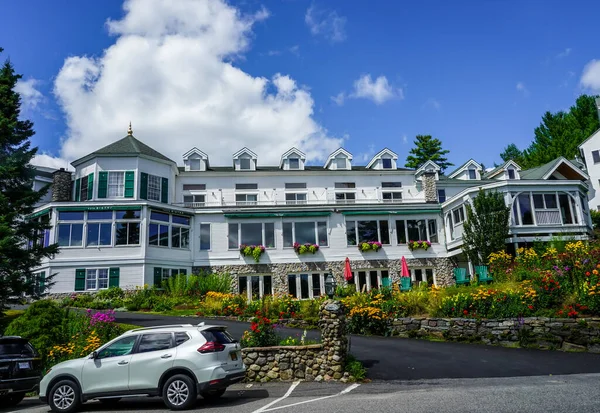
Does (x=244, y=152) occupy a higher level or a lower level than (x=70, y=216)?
higher

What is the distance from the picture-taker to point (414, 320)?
17047 mm

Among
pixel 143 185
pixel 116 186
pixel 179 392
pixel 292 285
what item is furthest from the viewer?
pixel 143 185

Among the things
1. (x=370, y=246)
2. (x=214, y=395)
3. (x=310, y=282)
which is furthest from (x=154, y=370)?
(x=370, y=246)

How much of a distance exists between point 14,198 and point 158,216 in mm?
9952

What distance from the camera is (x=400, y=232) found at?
1261 inches

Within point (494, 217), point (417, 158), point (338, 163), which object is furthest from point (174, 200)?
point (417, 158)

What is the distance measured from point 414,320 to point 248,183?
21.4 metres

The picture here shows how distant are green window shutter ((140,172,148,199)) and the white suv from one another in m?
22.0

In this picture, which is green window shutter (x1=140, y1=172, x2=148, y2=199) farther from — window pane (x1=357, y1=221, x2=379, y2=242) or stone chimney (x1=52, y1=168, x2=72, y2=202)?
window pane (x1=357, y1=221, x2=379, y2=242)

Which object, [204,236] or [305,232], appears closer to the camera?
[204,236]

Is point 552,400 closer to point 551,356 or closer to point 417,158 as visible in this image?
point 551,356

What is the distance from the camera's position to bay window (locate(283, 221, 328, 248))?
102ft

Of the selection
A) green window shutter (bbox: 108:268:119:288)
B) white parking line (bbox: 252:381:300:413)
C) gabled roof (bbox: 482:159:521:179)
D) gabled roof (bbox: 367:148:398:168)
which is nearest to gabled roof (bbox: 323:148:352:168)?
gabled roof (bbox: 367:148:398:168)

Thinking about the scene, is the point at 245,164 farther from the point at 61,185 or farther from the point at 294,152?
the point at 61,185
